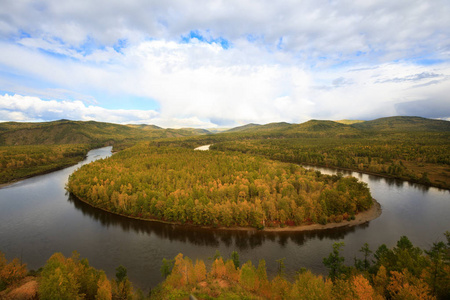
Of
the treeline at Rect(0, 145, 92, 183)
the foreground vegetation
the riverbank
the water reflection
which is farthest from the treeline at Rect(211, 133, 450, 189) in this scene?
the treeline at Rect(0, 145, 92, 183)

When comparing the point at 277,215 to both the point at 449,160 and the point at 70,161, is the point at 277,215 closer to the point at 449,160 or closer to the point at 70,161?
the point at 449,160

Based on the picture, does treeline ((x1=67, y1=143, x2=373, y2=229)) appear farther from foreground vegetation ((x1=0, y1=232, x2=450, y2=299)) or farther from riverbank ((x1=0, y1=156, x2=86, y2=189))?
riverbank ((x1=0, y1=156, x2=86, y2=189))

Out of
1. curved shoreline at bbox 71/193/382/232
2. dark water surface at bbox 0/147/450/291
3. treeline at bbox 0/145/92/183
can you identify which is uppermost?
treeline at bbox 0/145/92/183

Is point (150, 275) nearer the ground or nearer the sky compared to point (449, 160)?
nearer the ground

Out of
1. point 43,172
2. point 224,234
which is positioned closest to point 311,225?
point 224,234

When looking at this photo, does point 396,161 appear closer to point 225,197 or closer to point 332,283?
point 225,197

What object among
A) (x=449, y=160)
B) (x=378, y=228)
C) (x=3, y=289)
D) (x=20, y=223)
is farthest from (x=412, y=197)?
(x=20, y=223)
